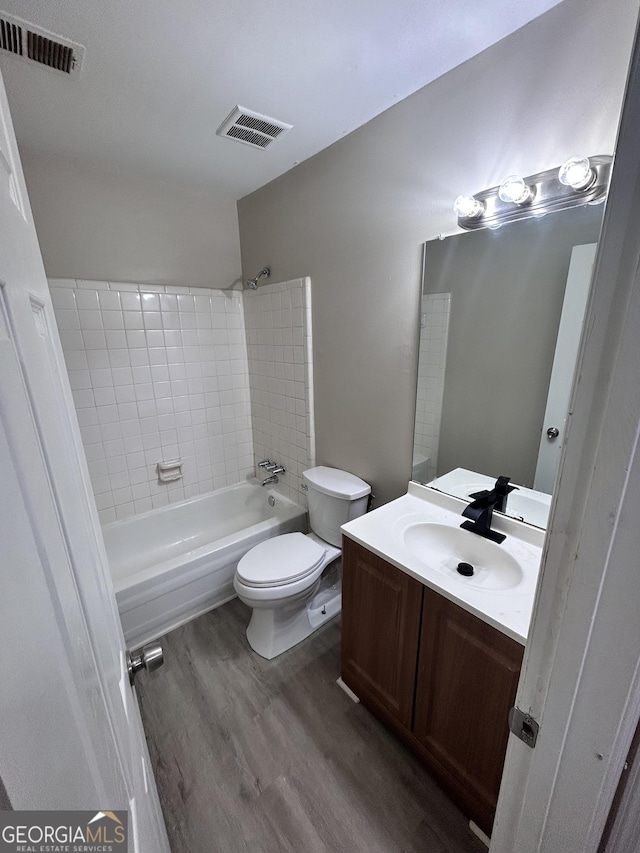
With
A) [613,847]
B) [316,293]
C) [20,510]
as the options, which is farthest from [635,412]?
[316,293]

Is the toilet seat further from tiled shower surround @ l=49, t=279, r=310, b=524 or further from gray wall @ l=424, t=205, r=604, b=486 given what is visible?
gray wall @ l=424, t=205, r=604, b=486

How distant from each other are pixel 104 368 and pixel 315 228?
148 centimetres

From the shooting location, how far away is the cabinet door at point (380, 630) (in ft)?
3.82

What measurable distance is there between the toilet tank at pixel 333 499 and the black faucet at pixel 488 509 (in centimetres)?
61

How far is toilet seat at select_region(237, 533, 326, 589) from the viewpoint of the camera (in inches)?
62.8

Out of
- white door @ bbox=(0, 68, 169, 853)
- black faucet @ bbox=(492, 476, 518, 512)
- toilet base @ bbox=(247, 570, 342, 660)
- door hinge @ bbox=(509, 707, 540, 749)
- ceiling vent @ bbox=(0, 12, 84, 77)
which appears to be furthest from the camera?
toilet base @ bbox=(247, 570, 342, 660)

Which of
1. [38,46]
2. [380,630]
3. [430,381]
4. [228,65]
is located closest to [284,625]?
[380,630]

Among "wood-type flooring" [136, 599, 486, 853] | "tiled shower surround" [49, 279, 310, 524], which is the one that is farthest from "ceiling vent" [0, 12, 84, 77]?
"wood-type flooring" [136, 599, 486, 853]

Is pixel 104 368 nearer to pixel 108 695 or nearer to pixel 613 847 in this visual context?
pixel 108 695

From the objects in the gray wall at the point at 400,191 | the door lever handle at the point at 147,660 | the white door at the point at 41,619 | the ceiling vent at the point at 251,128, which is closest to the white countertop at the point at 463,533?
the gray wall at the point at 400,191

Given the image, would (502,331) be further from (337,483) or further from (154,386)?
(154,386)

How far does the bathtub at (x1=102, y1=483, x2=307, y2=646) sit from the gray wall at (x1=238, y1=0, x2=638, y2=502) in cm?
71

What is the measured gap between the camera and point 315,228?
1.82 meters

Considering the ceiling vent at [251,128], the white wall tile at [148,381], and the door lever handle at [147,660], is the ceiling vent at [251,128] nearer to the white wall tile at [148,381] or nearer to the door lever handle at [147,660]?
the white wall tile at [148,381]
